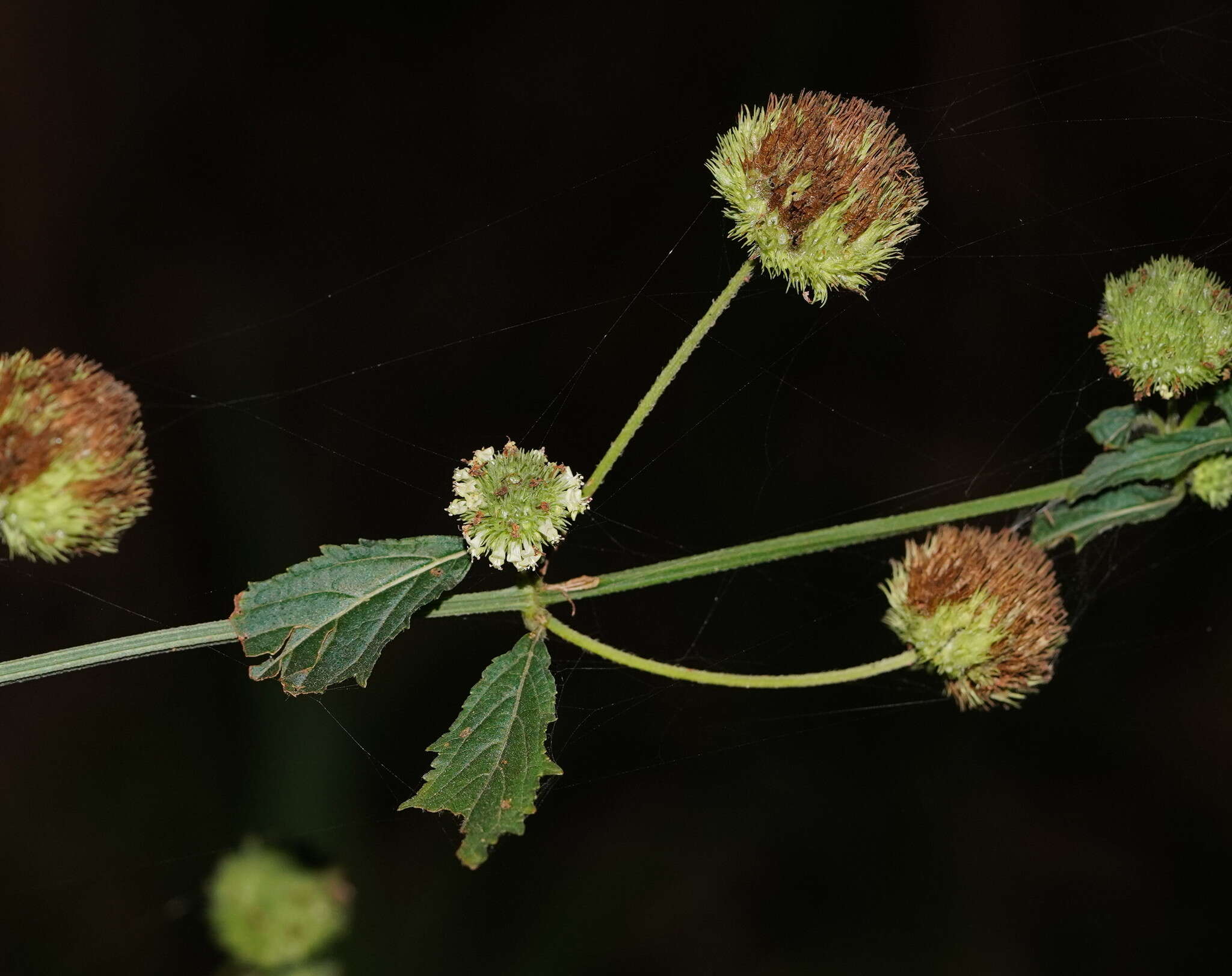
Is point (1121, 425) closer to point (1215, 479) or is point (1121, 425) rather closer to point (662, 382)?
point (1215, 479)

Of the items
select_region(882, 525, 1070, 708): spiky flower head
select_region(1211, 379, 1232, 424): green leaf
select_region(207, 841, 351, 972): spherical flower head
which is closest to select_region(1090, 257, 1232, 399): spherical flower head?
select_region(1211, 379, 1232, 424): green leaf

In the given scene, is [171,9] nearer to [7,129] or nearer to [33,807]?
[7,129]

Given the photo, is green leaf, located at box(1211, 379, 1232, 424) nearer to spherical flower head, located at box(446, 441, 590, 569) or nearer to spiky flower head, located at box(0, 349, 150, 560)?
spherical flower head, located at box(446, 441, 590, 569)

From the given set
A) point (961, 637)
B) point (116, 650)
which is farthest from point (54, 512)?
point (961, 637)

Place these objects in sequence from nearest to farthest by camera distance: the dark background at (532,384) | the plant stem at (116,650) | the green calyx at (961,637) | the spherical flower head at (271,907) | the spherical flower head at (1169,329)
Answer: the plant stem at (116,650) < the spherical flower head at (1169,329) < the green calyx at (961,637) < the spherical flower head at (271,907) < the dark background at (532,384)

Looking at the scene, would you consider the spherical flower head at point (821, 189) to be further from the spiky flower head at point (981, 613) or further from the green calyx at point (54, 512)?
the green calyx at point (54, 512)

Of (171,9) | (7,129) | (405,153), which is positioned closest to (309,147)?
(405,153)

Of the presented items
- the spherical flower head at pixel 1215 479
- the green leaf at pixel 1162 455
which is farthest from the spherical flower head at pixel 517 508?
the spherical flower head at pixel 1215 479
